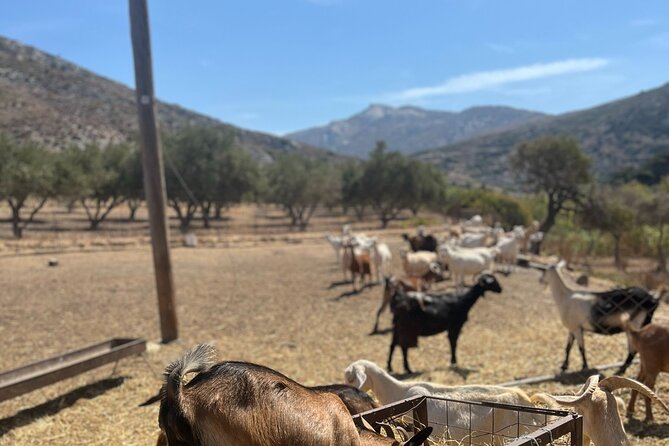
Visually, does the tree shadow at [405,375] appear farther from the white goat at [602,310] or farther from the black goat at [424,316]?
the white goat at [602,310]

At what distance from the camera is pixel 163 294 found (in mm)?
10352

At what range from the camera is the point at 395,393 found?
5.42 metres

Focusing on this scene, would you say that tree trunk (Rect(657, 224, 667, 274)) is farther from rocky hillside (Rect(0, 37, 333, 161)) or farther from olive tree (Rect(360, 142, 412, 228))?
rocky hillside (Rect(0, 37, 333, 161))

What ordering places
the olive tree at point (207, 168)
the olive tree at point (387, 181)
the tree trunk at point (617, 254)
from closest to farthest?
1. the tree trunk at point (617, 254)
2. the olive tree at point (207, 168)
3. the olive tree at point (387, 181)

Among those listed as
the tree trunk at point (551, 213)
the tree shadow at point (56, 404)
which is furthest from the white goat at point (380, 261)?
the tree trunk at point (551, 213)

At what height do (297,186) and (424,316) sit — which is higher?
(297,186)

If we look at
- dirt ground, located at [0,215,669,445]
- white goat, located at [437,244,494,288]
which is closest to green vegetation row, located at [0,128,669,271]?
white goat, located at [437,244,494,288]

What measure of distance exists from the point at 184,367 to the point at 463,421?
113 inches

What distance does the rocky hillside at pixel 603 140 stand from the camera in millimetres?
111225

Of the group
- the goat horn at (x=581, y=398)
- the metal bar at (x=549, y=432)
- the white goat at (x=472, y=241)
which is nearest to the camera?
the metal bar at (x=549, y=432)

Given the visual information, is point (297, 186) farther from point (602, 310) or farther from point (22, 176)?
point (602, 310)

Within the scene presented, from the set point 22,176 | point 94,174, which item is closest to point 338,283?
point 22,176

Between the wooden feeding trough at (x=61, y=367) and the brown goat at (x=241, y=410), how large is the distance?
5.46 meters

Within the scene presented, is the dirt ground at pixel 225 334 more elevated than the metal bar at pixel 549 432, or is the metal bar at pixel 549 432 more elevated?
the metal bar at pixel 549 432
